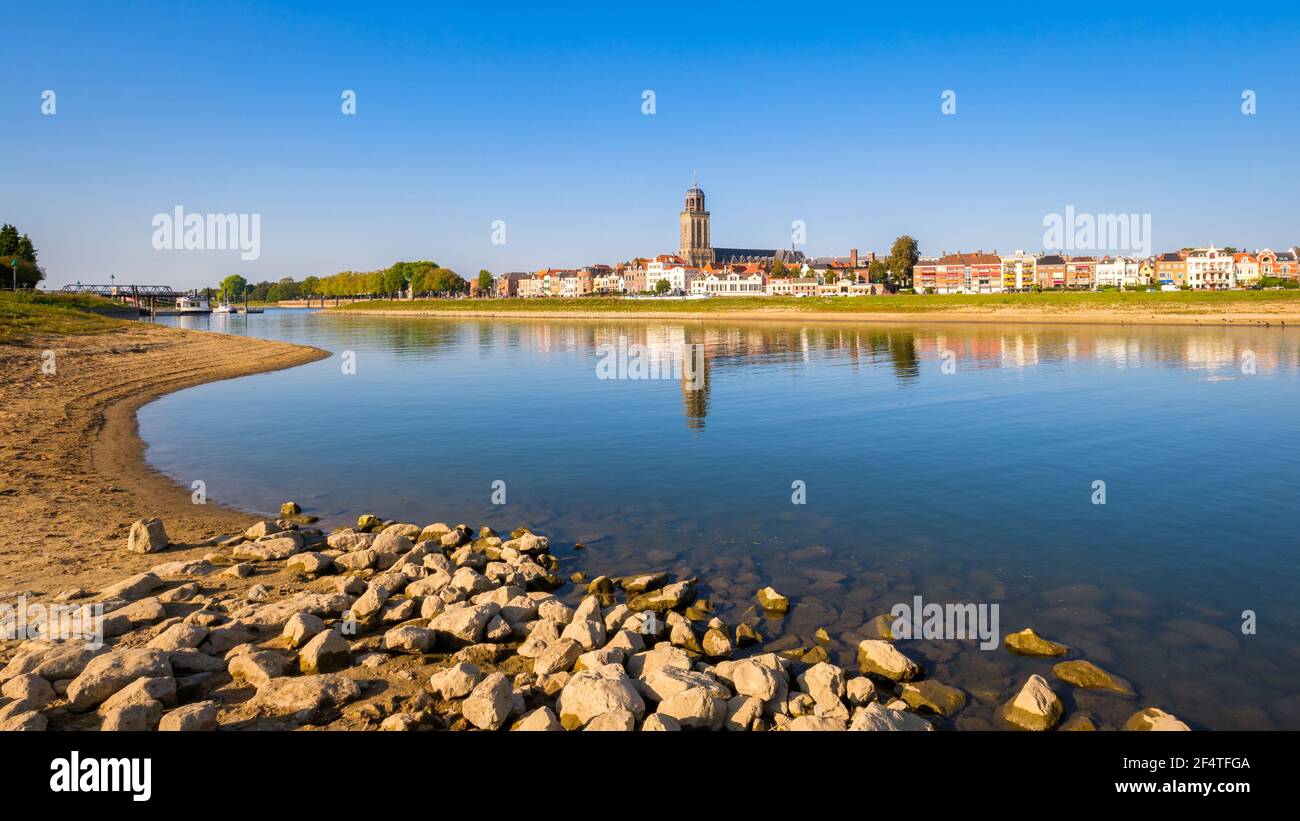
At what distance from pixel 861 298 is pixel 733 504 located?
131m

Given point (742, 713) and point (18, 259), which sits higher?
point (18, 259)

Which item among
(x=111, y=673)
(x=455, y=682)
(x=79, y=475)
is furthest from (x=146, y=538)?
(x=455, y=682)

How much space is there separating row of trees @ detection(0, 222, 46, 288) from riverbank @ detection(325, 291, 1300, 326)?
85.5 m

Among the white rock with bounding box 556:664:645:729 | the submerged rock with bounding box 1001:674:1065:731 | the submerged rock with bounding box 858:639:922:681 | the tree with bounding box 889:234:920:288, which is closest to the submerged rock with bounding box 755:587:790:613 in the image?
the submerged rock with bounding box 858:639:922:681

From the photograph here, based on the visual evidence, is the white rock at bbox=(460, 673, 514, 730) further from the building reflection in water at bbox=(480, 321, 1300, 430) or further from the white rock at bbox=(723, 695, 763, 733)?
the building reflection in water at bbox=(480, 321, 1300, 430)

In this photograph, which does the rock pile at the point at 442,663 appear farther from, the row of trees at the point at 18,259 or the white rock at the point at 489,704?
the row of trees at the point at 18,259

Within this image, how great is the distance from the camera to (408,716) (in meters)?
8.38

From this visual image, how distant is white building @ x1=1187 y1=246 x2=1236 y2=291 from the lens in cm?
18550

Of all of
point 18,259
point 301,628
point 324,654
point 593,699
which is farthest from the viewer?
point 18,259

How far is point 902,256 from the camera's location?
17275cm

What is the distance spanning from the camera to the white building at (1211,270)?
186 m

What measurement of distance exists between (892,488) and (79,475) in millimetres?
20684

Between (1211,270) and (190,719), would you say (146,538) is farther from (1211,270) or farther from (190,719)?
(1211,270)

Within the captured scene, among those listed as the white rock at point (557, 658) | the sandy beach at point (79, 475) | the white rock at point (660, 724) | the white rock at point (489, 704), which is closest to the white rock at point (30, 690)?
the sandy beach at point (79, 475)
